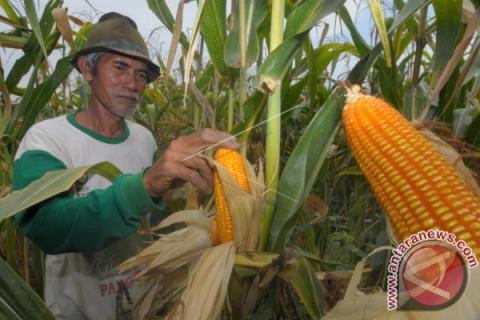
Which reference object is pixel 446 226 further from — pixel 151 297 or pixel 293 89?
pixel 293 89

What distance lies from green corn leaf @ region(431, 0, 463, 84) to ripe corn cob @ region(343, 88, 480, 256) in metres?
0.36

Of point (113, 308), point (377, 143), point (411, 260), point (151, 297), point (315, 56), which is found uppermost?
point (315, 56)

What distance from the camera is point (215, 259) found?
2.96ft

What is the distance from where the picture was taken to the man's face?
1.92m

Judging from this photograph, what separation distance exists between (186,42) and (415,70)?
35.9 inches

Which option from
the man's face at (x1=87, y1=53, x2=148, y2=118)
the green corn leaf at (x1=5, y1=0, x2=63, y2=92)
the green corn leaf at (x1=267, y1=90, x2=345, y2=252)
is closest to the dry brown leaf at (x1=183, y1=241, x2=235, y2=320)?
the green corn leaf at (x1=267, y1=90, x2=345, y2=252)

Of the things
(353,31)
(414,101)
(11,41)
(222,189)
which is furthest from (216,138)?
(11,41)

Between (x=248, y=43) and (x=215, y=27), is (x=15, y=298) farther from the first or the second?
(x=215, y=27)

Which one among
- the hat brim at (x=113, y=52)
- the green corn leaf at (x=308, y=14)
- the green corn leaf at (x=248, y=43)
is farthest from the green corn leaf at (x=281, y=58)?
the hat brim at (x=113, y=52)

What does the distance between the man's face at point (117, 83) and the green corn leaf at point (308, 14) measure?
1059 mm

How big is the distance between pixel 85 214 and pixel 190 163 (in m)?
0.39

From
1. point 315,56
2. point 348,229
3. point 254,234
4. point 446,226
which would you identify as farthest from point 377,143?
point 348,229

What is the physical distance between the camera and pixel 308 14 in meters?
1.01

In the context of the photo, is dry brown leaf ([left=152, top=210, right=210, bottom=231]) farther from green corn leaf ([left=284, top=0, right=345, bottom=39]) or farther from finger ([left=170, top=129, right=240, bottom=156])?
green corn leaf ([left=284, top=0, right=345, bottom=39])
